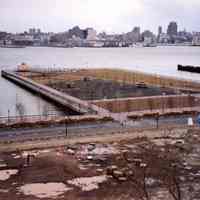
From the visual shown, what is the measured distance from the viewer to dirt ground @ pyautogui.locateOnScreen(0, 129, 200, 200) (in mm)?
17092

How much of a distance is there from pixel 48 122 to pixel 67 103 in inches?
424

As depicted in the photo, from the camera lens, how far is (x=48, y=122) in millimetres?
29250

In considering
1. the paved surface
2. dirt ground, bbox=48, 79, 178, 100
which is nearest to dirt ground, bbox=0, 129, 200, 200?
the paved surface

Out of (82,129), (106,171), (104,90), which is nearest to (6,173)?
(106,171)

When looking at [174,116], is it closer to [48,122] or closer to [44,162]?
[48,122]

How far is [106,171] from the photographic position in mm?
19531

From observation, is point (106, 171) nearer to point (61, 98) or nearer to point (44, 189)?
point (44, 189)

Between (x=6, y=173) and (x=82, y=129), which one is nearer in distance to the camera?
(x=6, y=173)

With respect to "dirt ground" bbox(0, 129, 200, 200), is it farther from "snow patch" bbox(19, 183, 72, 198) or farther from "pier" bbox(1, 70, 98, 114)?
"pier" bbox(1, 70, 98, 114)

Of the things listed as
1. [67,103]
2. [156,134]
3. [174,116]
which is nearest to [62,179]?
[156,134]

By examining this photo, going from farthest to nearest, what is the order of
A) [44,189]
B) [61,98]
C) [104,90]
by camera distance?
[104,90] → [61,98] → [44,189]

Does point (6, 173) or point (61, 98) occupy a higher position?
point (61, 98)

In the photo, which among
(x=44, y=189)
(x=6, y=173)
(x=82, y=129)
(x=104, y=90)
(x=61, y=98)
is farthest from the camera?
(x=104, y=90)

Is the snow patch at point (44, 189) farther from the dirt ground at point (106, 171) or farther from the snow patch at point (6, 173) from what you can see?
the snow patch at point (6, 173)
